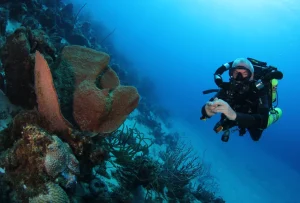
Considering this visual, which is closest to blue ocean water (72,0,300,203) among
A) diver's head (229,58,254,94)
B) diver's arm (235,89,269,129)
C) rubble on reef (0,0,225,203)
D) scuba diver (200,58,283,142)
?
scuba diver (200,58,283,142)

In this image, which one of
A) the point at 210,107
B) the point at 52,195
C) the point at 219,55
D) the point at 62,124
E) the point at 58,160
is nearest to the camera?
the point at 52,195

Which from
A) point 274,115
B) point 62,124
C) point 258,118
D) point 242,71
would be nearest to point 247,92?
point 242,71

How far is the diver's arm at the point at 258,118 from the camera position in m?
3.89

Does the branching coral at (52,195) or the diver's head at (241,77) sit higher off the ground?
the diver's head at (241,77)

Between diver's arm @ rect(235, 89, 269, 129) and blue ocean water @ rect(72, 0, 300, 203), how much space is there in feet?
54.9

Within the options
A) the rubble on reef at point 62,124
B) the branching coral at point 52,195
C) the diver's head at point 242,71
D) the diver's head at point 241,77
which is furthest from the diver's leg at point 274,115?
the branching coral at point 52,195

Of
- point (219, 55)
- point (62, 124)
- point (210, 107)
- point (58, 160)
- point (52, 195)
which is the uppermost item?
point (219, 55)

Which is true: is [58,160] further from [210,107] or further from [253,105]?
[253,105]

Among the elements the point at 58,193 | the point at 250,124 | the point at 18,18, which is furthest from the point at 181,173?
the point at 18,18

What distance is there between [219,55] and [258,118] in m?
129

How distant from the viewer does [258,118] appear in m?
4.15

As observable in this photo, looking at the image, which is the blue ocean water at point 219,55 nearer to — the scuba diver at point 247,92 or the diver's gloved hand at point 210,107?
the scuba diver at point 247,92

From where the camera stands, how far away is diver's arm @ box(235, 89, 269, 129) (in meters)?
3.89

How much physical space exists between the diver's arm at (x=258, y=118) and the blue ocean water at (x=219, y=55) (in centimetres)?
1673
